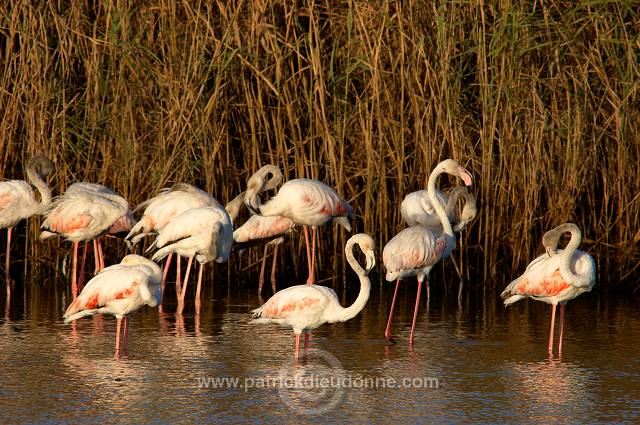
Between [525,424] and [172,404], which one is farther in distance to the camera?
[172,404]

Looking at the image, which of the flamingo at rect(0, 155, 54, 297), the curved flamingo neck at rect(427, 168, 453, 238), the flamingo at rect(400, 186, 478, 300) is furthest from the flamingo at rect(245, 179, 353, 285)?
the flamingo at rect(0, 155, 54, 297)

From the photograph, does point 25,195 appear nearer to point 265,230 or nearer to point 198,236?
point 198,236

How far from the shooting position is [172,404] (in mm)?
6086

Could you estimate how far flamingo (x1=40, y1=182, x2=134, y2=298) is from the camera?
33.2 feet

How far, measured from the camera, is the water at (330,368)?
5.95 m

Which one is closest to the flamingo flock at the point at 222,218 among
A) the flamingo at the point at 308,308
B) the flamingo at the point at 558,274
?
the flamingo at the point at 558,274

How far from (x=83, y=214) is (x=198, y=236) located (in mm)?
1195

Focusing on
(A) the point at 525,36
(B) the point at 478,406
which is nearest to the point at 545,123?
(A) the point at 525,36

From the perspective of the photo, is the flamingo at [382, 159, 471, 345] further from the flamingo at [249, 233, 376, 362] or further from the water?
the flamingo at [249, 233, 376, 362]

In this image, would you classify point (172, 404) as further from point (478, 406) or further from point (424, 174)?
point (424, 174)

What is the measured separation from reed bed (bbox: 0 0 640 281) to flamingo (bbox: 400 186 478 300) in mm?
333

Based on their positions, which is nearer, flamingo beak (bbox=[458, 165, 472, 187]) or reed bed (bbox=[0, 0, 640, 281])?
flamingo beak (bbox=[458, 165, 472, 187])

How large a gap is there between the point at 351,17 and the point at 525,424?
579cm

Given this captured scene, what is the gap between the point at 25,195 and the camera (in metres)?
10.5
